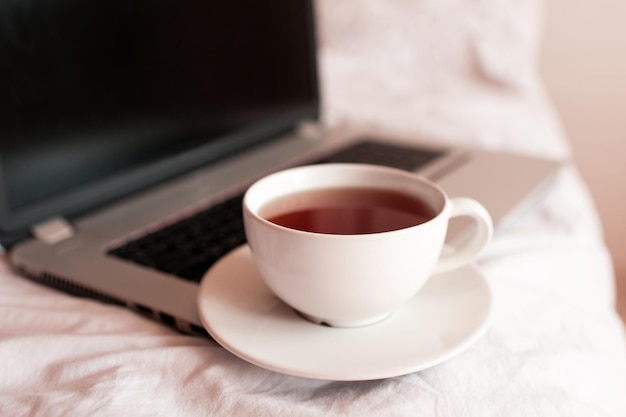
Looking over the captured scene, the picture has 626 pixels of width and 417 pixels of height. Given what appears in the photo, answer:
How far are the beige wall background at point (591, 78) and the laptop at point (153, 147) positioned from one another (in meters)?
0.39

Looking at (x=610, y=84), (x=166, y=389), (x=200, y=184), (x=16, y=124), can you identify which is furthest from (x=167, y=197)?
(x=610, y=84)

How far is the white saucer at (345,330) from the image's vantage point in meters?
0.34

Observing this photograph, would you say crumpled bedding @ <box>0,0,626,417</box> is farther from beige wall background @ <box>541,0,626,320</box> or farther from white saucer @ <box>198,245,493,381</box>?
beige wall background @ <box>541,0,626,320</box>

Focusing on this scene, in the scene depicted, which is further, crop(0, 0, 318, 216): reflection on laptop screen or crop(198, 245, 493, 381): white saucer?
crop(0, 0, 318, 216): reflection on laptop screen

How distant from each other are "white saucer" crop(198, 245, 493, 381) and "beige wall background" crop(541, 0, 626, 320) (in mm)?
622

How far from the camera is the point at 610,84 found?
1.17 m

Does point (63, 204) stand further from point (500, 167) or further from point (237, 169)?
point (500, 167)

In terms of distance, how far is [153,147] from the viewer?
65 centimetres

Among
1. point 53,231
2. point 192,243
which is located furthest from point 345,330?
point 53,231

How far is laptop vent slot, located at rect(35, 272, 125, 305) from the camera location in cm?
46

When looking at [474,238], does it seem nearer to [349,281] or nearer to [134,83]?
[349,281]

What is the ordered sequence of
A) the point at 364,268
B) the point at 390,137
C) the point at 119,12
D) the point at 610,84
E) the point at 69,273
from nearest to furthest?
the point at 364,268 → the point at 69,273 → the point at 119,12 → the point at 390,137 → the point at 610,84

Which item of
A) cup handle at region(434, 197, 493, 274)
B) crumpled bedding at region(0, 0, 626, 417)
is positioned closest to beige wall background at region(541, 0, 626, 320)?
crumpled bedding at region(0, 0, 626, 417)

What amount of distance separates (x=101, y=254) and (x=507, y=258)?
328 millimetres
